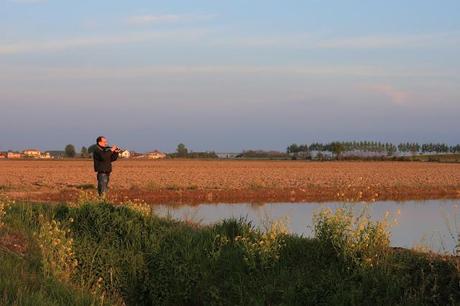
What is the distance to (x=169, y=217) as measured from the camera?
11.5 meters

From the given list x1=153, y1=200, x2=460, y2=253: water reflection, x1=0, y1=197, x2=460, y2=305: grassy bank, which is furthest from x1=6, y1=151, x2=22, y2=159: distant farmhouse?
x1=0, y1=197, x2=460, y2=305: grassy bank

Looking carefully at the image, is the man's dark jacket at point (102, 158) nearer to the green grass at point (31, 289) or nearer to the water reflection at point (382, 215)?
the water reflection at point (382, 215)

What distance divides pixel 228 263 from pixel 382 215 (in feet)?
46.1

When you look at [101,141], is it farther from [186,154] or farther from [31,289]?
[186,154]

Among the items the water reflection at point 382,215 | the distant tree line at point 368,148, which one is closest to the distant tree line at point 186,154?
the distant tree line at point 368,148

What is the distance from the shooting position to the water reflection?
46.5 feet

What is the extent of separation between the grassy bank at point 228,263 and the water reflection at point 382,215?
151cm

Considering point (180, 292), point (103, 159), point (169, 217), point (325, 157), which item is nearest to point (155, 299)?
point (180, 292)

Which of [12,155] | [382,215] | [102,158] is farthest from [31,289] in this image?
[12,155]

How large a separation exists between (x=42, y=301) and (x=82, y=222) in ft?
15.6

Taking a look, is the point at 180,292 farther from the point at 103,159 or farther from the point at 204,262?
the point at 103,159

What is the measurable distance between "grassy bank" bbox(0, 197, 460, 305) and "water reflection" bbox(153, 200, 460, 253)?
4.96 feet

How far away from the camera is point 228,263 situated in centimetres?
883

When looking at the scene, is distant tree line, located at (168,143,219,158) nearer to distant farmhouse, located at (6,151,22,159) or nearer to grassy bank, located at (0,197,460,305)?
distant farmhouse, located at (6,151,22,159)
